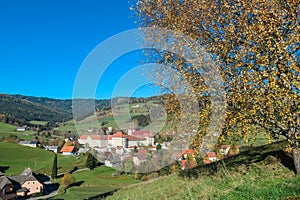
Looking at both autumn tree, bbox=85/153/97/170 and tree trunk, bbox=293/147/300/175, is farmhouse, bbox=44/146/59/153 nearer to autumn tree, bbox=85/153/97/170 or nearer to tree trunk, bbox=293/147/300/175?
autumn tree, bbox=85/153/97/170

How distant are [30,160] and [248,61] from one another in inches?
3975

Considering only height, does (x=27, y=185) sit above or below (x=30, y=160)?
below

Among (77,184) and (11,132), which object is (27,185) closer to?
(77,184)

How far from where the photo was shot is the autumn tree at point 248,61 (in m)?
8.50

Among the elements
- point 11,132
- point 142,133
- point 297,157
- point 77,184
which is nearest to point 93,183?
point 77,184

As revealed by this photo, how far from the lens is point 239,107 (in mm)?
9188

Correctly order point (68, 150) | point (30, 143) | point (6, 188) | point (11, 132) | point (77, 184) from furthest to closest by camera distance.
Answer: point (11, 132) < point (30, 143) < point (68, 150) < point (6, 188) < point (77, 184)

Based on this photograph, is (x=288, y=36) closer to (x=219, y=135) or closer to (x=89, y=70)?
(x=219, y=135)

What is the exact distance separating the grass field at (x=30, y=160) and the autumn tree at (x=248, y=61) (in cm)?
7680

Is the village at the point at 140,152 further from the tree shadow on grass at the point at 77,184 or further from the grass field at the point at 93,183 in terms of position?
the tree shadow on grass at the point at 77,184

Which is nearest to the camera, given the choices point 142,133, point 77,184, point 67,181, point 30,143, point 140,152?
point 142,133

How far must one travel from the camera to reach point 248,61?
9.59 meters

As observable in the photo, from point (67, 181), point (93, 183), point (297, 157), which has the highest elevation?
point (297, 157)

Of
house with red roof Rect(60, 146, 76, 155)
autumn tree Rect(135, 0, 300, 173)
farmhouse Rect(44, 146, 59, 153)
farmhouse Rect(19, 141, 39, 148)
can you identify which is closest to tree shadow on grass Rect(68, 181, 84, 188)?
house with red roof Rect(60, 146, 76, 155)
